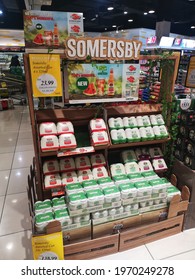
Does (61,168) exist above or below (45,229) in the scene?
above

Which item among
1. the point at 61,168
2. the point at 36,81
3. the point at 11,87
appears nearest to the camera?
the point at 36,81

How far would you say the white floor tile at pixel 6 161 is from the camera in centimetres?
377

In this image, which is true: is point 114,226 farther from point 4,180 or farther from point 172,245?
point 4,180

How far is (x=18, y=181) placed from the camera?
131 inches

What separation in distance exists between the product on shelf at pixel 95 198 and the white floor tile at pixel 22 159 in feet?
7.44

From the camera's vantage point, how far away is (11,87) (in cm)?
1030

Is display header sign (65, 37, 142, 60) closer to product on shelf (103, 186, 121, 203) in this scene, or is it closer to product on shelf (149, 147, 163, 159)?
product on shelf (149, 147, 163, 159)

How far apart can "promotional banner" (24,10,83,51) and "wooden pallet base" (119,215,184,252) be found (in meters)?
2.03

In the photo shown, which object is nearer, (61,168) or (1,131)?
(61,168)

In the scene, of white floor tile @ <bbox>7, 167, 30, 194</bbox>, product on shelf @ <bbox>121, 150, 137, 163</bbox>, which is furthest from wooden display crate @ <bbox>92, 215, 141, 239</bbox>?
white floor tile @ <bbox>7, 167, 30, 194</bbox>
